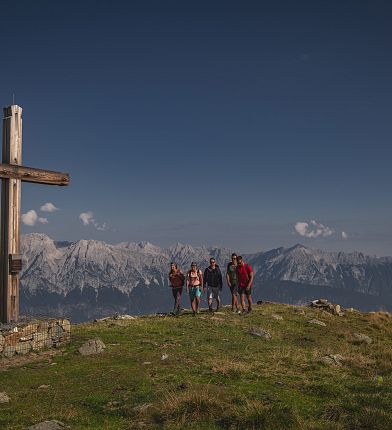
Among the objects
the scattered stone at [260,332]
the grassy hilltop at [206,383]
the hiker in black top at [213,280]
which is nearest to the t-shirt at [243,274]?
the hiker in black top at [213,280]

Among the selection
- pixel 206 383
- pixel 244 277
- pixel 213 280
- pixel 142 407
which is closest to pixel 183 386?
pixel 206 383

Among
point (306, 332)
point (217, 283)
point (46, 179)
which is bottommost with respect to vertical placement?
point (306, 332)

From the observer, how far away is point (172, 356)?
46.2 feet

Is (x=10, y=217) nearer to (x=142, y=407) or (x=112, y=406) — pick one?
(x=112, y=406)

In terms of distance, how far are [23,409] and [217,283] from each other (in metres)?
17.1

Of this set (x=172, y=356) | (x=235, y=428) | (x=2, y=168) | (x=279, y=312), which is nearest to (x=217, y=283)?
→ (x=279, y=312)

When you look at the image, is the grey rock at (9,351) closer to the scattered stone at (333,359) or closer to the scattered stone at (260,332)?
the scattered stone at (260,332)

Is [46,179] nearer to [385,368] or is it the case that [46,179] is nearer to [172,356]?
[172,356]

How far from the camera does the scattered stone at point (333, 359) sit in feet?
44.3

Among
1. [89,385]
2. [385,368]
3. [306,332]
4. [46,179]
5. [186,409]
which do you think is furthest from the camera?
[306,332]

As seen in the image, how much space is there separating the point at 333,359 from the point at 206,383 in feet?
17.7

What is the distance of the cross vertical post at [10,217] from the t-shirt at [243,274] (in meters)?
11.9

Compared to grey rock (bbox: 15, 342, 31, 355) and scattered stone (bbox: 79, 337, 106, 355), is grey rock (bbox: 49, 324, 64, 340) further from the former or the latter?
scattered stone (bbox: 79, 337, 106, 355)

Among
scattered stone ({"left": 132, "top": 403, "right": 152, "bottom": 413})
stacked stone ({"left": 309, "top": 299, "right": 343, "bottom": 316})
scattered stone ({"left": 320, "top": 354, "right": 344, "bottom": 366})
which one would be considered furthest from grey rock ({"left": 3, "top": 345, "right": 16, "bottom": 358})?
stacked stone ({"left": 309, "top": 299, "right": 343, "bottom": 316})
